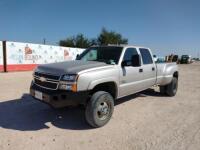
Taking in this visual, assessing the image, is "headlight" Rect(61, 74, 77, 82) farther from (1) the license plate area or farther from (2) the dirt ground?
(2) the dirt ground

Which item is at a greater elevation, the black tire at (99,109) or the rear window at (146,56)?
the rear window at (146,56)

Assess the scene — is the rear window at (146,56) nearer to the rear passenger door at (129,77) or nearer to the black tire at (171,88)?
the rear passenger door at (129,77)

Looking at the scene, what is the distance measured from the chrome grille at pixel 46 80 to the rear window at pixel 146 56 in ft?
10.7

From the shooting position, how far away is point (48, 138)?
14.8ft

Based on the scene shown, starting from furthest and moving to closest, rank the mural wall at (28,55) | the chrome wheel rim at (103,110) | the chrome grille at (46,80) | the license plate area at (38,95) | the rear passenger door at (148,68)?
the mural wall at (28,55), the rear passenger door at (148,68), the chrome wheel rim at (103,110), the license plate area at (38,95), the chrome grille at (46,80)

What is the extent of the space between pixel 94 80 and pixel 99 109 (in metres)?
0.69

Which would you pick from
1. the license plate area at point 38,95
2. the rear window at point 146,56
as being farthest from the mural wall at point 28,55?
the license plate area at point 38,95

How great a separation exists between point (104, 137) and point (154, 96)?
15.5 feet

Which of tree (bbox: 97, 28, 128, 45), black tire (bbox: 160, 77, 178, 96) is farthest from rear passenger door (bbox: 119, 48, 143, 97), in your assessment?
tree (bbox: 97, 28, 128, 45)

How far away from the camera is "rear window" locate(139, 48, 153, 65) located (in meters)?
7.23

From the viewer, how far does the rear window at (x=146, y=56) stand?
723cm

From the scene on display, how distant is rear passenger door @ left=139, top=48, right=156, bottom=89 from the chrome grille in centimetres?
306

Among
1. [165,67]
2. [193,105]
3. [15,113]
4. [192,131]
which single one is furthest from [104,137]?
[165,67]

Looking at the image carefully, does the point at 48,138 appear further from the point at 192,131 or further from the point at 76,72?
the point at 192,131
